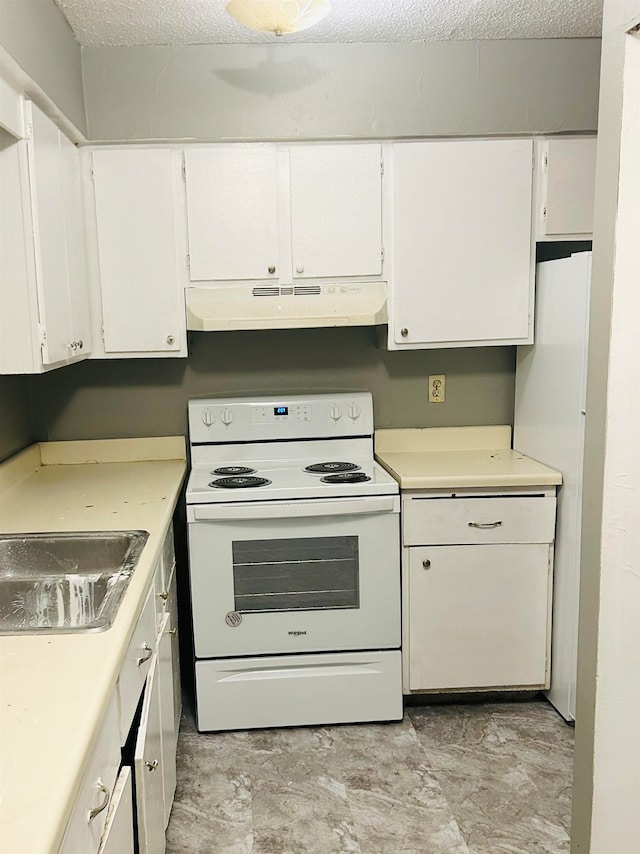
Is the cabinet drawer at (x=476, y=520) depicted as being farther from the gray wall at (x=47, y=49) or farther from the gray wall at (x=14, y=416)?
the gray wall at (x=47, y=49)

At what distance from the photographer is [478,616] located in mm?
2838

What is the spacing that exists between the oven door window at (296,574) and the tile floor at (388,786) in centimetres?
48

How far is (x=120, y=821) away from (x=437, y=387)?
2310 millimetres

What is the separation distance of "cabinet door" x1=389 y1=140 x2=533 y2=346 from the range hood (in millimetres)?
126

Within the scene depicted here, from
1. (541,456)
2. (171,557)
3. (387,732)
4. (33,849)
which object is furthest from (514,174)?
(33,849)

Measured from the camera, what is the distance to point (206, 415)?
10.3ft

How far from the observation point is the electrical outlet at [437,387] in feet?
10.8

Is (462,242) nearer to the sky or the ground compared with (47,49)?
nearer to the ground

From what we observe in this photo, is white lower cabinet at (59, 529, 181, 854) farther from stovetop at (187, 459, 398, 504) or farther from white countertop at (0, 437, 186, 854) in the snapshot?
stovetop at (187, 459, 398, 504)

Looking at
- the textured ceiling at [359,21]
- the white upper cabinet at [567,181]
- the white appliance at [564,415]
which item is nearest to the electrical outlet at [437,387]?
the white appliance at [564,415]

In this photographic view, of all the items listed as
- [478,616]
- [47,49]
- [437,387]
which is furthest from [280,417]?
[47,49]

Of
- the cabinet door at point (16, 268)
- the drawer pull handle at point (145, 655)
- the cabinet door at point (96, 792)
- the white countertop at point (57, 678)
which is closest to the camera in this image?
the white countertop at point (57, 678)

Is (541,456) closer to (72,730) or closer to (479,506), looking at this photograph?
(479,506)

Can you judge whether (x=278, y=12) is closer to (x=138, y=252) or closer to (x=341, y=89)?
(x=341, y=89)
